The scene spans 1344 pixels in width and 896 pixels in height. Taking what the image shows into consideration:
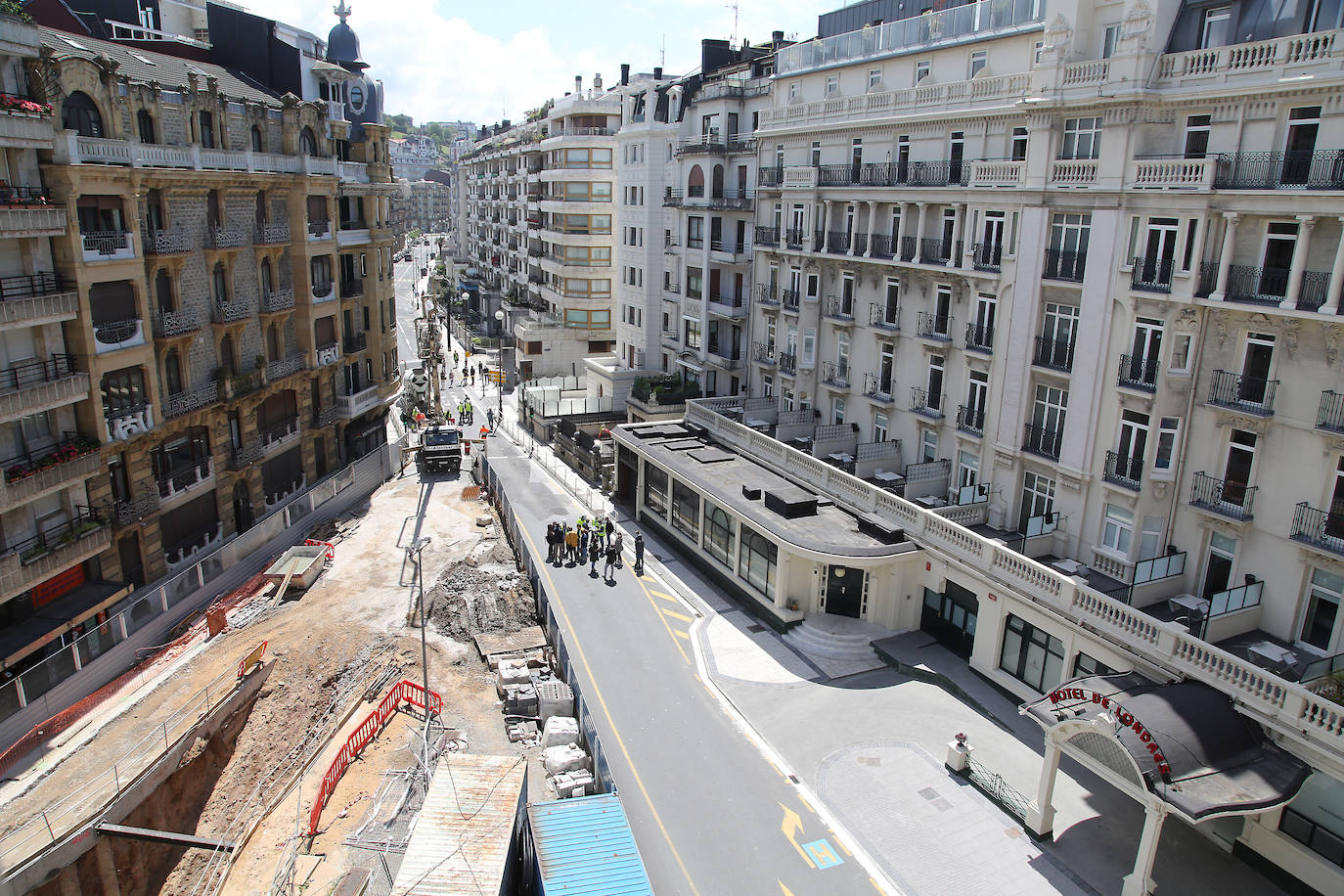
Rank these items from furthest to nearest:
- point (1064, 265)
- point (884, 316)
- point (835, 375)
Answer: point (835, 375), point (884, 316), point (1064, 265)

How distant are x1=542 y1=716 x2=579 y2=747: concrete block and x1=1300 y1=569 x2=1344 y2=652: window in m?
21.6

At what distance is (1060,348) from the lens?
29984 millimetres

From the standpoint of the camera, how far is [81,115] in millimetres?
32906

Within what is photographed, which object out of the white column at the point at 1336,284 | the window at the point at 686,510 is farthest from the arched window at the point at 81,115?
the white column at the point at 1336,284

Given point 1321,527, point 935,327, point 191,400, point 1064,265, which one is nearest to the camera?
point 1321,527

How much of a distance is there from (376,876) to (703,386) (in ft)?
129

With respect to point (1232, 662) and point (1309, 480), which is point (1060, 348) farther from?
point (1232, 662)

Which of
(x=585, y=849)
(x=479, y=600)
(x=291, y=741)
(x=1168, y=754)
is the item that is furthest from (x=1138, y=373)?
(x=291, y=741)

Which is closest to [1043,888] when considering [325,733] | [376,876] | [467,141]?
[376,876]

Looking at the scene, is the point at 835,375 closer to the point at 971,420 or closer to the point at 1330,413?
the point at 971,420

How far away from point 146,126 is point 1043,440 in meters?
39.0

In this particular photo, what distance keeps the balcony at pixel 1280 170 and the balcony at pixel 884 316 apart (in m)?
14.8

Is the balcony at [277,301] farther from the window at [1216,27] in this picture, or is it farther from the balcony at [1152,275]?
the window at [1216,27]

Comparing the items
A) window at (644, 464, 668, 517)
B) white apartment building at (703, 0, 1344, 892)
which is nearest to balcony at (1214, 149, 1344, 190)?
white apartment building at (703, 0, 1344, 892)
